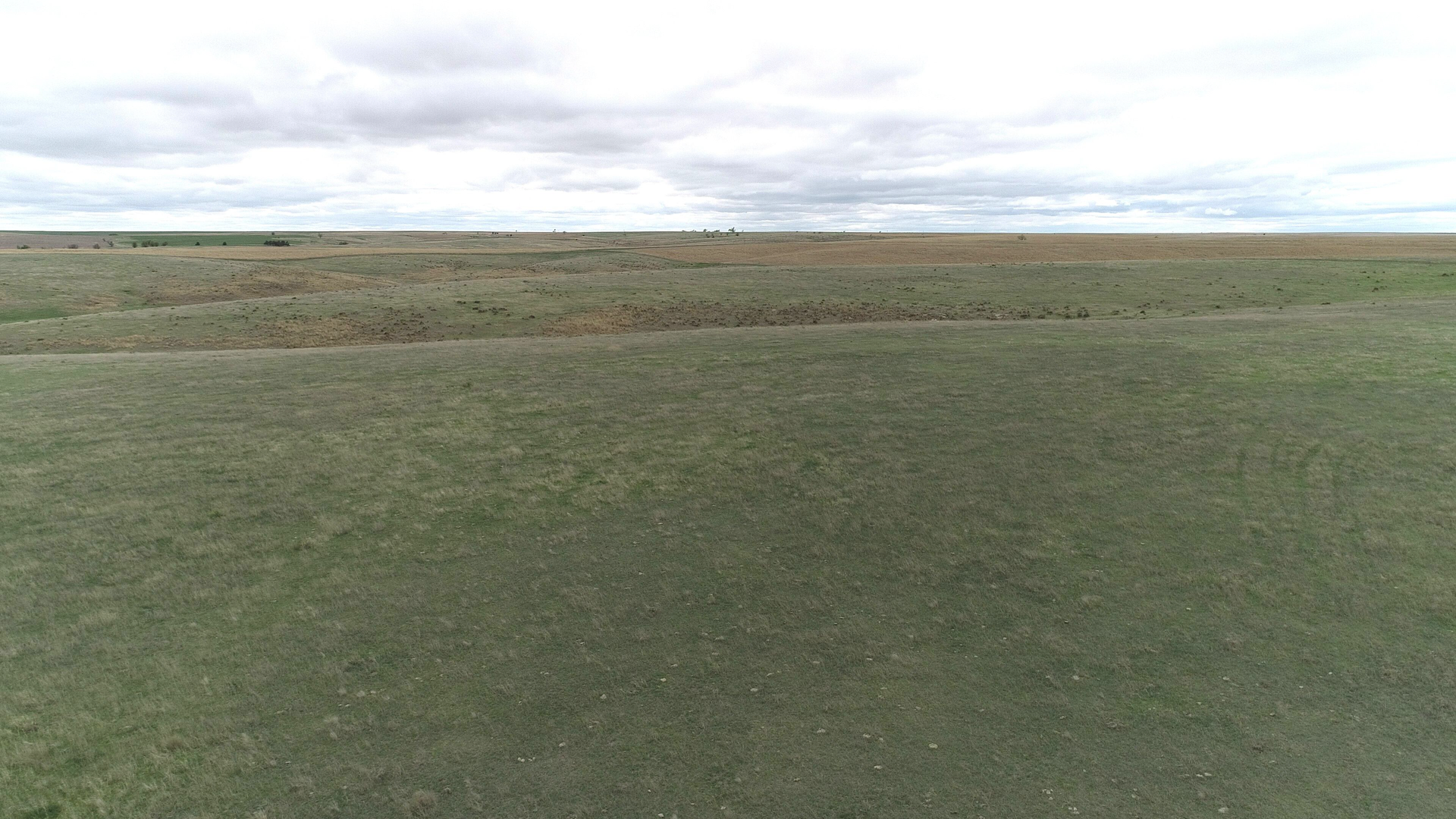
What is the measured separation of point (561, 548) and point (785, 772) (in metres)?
7.10

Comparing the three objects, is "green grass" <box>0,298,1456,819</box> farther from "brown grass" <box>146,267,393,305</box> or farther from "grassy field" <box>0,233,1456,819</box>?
"brown grass" <box>146,267,393,305</box>

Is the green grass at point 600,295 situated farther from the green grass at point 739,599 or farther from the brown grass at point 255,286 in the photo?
the green grass at point 739,599

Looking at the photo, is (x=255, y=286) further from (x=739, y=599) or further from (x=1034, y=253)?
(x=1034, y=253)

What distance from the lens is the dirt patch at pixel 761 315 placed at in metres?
45.7

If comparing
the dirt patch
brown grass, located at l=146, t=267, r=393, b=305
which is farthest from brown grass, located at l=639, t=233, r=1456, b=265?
brown grass, located at l=146, t=267, r=393, b=305

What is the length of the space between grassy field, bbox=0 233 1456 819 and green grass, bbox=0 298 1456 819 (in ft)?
0.23

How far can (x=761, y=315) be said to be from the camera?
49.6 meters

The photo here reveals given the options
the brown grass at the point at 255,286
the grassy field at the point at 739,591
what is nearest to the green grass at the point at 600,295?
the brown grass at the point at 255,286

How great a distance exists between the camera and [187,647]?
1138 centimetres

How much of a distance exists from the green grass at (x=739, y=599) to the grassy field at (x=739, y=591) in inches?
2.8

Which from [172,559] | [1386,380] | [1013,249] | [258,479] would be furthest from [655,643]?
[1013,249]

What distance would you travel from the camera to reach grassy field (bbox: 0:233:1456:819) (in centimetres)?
887

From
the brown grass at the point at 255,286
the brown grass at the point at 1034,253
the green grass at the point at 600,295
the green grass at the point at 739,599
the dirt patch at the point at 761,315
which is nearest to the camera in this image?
the green grass at the point at 739,599

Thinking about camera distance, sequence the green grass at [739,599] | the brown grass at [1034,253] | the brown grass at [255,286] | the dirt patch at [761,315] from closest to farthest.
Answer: the green grass at [739,599], the dirt patch at [761,315], the brown grass at [255,286], the brown grass at [1034,253]
